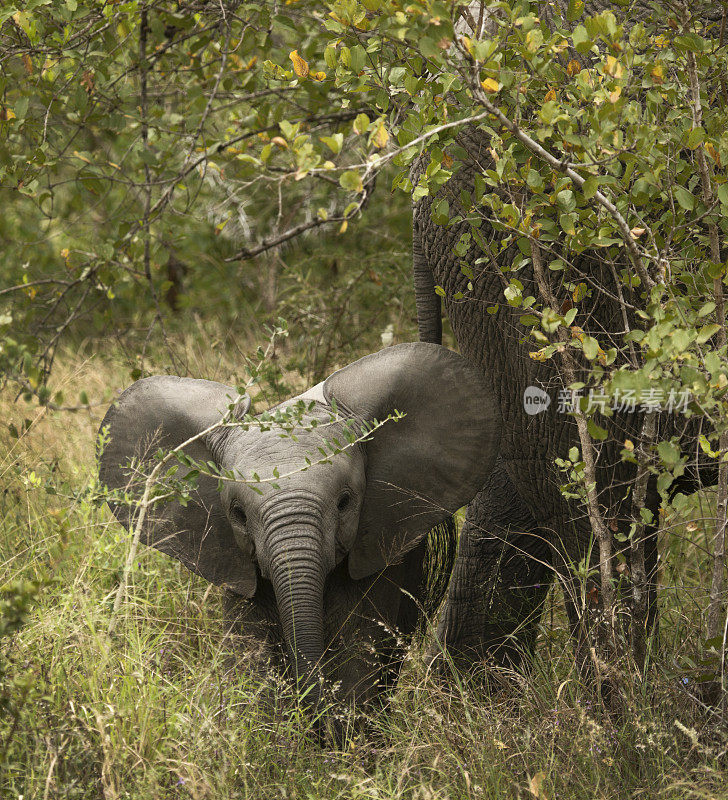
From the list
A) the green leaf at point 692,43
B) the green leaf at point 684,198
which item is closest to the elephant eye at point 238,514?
the green leaf at point 684,198

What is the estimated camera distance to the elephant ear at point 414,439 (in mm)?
3506

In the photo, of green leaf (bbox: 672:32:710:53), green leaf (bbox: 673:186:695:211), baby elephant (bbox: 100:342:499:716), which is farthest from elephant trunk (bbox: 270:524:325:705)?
green leaf (bbox: 672:32:710:53)

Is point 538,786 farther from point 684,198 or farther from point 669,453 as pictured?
point 684,198

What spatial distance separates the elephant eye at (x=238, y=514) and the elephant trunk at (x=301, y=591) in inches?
10.3

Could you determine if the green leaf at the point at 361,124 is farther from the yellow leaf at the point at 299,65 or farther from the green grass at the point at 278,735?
the green grass at the point at 278,735

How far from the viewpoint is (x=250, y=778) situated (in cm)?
285

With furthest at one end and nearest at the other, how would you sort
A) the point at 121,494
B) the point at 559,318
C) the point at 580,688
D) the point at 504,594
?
the point at 504,594, the point at 121,494, the point at 580,688, the point at 559,318

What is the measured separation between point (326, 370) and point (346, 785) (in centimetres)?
293

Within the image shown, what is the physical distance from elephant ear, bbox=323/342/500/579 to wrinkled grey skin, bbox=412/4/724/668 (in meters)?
0.14

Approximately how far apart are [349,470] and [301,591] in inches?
17.1

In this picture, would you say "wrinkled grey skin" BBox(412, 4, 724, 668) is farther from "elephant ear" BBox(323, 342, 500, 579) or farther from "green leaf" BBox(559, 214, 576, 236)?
"green leaf" BBox(559, 214, 576, 236)

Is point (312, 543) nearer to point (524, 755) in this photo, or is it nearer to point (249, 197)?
point (524, 755)

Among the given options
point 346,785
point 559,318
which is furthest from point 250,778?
point 559,318

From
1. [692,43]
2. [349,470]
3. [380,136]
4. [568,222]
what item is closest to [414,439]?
[349,470]
